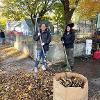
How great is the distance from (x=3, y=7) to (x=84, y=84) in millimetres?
31553

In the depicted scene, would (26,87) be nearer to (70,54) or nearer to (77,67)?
(70,54)

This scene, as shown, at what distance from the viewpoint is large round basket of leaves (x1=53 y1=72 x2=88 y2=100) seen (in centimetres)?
780

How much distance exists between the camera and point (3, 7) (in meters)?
38.2

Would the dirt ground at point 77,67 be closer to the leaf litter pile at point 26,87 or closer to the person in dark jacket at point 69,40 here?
the leaf litter pile at point 26,87

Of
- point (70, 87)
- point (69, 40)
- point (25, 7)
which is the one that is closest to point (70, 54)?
point (69, 40)

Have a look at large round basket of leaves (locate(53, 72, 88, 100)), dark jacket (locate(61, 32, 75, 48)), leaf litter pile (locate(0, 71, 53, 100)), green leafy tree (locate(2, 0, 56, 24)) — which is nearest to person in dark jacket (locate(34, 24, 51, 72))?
dark jacket (locate(61, 32, 75, 48))

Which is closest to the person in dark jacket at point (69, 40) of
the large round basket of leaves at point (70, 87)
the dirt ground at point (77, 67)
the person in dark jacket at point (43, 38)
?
the dirt ground at point (77, 67)

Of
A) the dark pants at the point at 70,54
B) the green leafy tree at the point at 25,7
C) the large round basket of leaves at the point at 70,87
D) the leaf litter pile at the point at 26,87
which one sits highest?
the green leafy tree at the point at 25,7

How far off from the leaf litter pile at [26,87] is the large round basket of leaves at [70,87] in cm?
85

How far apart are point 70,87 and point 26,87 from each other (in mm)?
2211

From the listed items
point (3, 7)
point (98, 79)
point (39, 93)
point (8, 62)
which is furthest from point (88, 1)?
point (3, 7)

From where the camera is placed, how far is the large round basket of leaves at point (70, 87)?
7.80 metres

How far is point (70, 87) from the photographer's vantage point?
781 cm

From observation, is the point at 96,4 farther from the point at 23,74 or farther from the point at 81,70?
the point at 23,74
